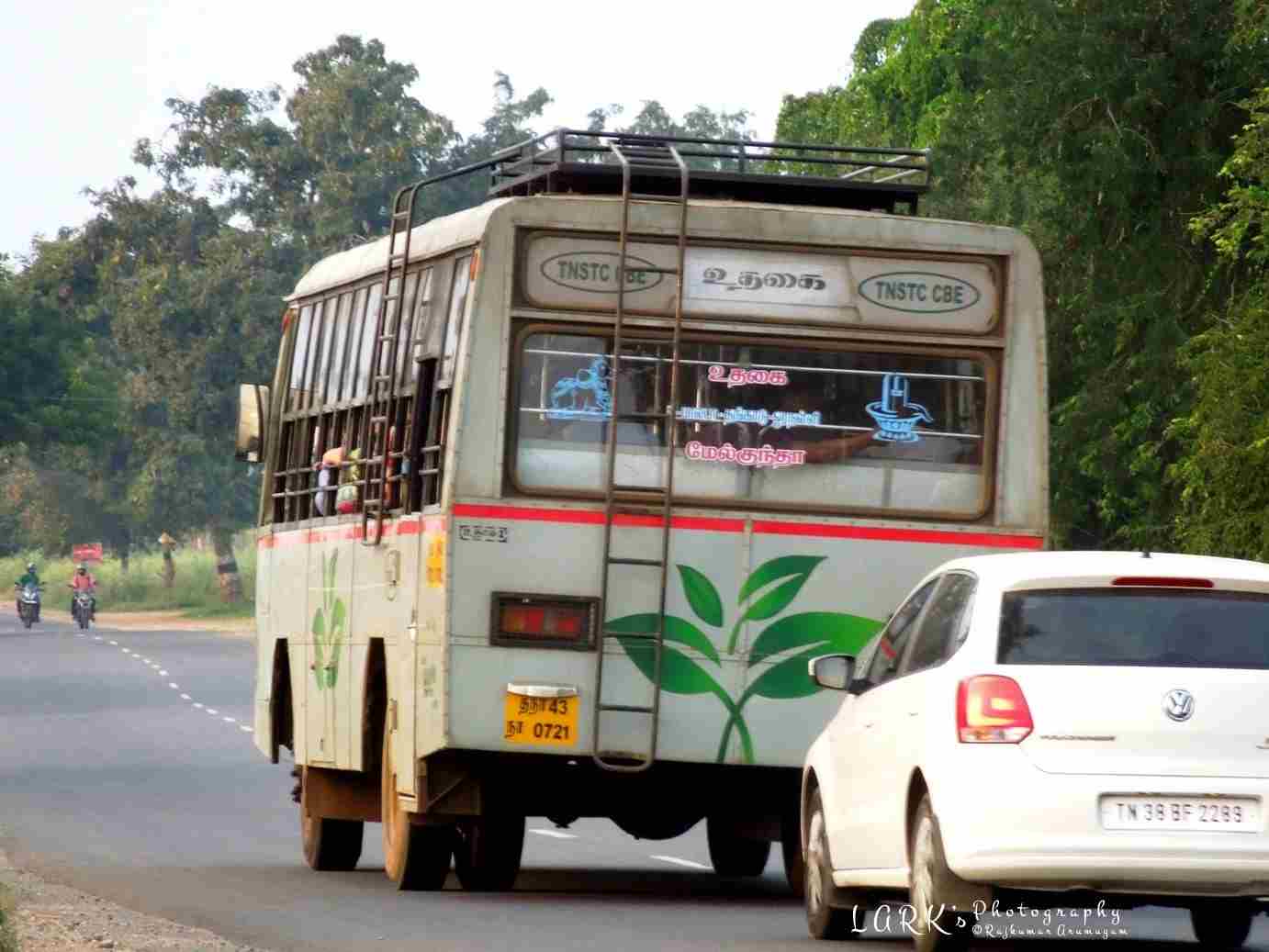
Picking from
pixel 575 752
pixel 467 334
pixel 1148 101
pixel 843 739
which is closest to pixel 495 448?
pixel 467 334

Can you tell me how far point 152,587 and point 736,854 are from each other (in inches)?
3467

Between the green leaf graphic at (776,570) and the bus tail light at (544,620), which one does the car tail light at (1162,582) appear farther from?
the bus tail light at (544,620)

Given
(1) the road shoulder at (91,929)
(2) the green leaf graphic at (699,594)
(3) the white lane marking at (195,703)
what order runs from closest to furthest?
(1) the road shoulder at (91,929) → (2) the green leaf graphic at (699,594) → (3) the white lane marking at (195,703)

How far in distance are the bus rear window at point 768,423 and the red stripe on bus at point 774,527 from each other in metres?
0.11

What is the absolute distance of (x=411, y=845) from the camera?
1652 centimetres

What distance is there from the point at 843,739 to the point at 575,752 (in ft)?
7.11

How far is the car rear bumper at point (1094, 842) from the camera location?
11.2 metres

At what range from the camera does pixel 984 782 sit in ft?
37.2

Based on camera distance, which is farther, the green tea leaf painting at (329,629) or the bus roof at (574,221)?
the green tea leaf painting at (329,629)

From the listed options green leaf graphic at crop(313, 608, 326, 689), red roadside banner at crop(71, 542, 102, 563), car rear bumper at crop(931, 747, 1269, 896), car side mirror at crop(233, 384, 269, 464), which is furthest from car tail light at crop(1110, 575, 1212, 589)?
red roadside banner at crop(71, 542, 102, 563)

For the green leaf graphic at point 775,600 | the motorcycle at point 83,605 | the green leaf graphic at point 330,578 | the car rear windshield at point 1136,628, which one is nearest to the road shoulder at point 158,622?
the motorcycle at point 83,605

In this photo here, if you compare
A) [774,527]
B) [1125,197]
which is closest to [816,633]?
[774,527]

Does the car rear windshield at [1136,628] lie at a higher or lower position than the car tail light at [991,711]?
higher

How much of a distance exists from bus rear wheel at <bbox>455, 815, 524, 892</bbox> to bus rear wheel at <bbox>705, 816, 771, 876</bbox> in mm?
1915
